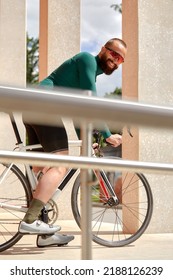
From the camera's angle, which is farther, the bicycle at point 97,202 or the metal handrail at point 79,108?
the bicycle at point 97,202

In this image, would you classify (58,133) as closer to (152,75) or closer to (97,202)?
(97,202)

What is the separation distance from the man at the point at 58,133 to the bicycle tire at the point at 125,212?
0.37 m

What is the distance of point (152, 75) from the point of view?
6.96 meters

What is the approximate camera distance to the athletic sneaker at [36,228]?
465cm

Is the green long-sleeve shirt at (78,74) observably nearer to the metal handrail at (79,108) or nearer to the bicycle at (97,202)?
the bicycle at (97,202)

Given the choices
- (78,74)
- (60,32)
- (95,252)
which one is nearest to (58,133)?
(78,74)

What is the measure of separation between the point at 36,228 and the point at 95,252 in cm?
54

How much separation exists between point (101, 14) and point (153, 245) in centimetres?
3664

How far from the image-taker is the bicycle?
4.73 metres

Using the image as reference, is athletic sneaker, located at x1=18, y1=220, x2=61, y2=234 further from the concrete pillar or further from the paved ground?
the concrete pillar

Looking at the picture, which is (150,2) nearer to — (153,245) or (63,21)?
Result: (63,21)

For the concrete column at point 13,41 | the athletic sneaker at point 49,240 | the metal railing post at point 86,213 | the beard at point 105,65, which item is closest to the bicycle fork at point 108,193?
the athletic sneaker at point 49,240

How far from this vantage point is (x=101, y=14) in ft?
135
